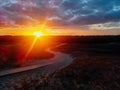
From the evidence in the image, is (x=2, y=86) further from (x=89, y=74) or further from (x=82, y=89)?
(x=89, y=74)

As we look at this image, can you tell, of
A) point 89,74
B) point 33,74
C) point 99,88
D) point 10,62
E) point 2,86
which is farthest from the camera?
point 10,62

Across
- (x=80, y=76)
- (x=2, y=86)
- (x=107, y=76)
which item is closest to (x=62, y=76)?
(x=80, y=76)

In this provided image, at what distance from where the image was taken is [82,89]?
67.3ft

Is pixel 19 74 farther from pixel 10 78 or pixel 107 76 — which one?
pixel 107 76

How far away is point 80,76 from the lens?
25.8m

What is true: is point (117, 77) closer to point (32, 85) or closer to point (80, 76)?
point (80, 76)

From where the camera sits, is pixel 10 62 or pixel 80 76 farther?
pixel 10 62

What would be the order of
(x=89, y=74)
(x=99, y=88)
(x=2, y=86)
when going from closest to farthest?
(x=99, y=88) < (x=2, y=86) < (x=89, y=74)

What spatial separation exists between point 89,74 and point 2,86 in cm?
900

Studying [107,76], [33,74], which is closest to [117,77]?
[107,76]

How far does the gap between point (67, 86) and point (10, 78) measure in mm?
8027

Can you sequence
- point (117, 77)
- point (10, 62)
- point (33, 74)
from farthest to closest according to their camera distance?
point (10, 62) < point (33, 74) < point (117, 77)

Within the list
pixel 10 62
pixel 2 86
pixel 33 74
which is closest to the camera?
pixel 2 86

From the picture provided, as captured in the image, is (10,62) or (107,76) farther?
(10,62)
